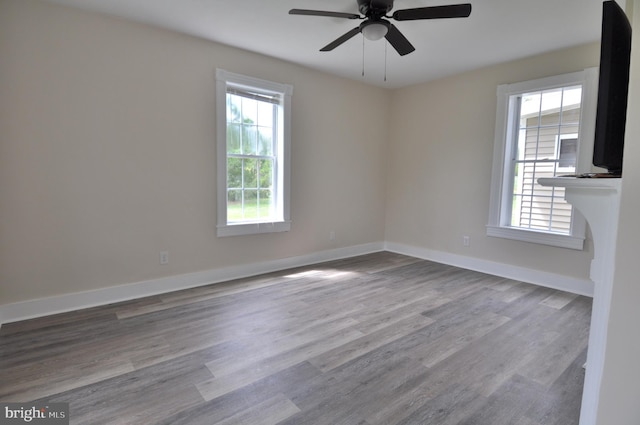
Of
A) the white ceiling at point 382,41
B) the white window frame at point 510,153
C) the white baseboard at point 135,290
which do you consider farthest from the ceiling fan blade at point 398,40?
the white baseboard at point 135,290

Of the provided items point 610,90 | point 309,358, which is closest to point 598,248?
point 610,90

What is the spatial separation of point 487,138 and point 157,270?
14.0 ft

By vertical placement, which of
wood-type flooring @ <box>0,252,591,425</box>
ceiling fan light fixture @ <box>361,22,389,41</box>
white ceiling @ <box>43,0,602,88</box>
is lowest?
wood-type flooring @ <box>0,252,591,425</box>

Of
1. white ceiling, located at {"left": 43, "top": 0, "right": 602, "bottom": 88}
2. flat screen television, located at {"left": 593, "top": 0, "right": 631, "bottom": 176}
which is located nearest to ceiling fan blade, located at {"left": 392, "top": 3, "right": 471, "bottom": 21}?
white ceiling, located at {"left": 43, "top": 0, "right": 602, "bottom": 88}

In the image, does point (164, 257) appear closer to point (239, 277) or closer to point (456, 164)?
point (239, 277)

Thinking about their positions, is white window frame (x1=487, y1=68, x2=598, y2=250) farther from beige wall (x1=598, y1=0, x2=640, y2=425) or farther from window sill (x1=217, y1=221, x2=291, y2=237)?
beige wall (x1=598, y1=0, x2=640, y2=425)

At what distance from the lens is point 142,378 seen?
1972mm

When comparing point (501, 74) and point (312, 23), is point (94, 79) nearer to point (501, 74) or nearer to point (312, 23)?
point (312, 23)

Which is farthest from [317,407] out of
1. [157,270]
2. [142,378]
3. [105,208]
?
[105,208]

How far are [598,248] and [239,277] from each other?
342 cm

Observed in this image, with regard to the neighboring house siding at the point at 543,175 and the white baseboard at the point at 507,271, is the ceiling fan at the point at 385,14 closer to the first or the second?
A: the neighboring house siding at the point at 543,175

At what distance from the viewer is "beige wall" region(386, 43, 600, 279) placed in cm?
384

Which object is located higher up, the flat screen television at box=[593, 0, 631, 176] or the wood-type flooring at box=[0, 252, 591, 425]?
the flat screen television at box=[593, 0, 631, 176]

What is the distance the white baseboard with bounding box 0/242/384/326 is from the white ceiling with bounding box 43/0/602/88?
250 centimetres
